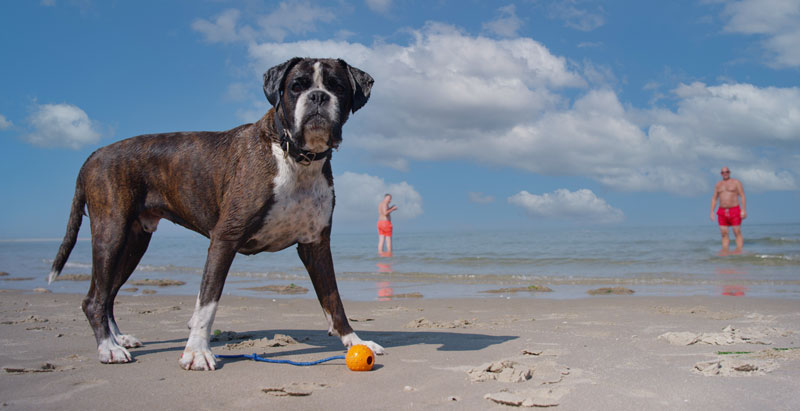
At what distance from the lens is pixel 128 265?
4.70 m

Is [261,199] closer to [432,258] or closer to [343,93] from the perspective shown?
[343,93]

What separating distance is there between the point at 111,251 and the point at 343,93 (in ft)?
6.96

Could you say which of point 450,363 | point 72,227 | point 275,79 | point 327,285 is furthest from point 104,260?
point 450,363

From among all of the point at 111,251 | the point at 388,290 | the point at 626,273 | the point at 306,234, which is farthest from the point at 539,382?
the point at 626,273

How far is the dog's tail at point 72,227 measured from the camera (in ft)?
15.2

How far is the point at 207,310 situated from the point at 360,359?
1070mm

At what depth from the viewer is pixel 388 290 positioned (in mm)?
9898

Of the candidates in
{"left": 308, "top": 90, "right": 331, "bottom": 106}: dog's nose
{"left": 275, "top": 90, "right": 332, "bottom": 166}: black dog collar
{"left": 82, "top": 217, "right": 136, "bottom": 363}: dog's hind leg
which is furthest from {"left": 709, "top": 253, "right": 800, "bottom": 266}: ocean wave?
{"left": 82, "top": 217, "right": 136, "bottom": 363}: dog's hind leg

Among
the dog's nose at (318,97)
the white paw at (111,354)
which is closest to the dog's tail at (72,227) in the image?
the white paw at (111,354)

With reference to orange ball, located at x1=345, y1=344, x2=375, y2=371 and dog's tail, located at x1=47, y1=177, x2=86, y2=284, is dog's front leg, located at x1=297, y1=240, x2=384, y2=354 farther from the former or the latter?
dog's tail, located at x1=47, y1=177, x2=86, y2=284

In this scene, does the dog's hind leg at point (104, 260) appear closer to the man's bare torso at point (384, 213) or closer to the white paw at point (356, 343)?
the white paw at point (356, 343)

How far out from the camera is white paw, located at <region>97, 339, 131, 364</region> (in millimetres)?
3932

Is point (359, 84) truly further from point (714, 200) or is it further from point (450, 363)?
point (714, 200)

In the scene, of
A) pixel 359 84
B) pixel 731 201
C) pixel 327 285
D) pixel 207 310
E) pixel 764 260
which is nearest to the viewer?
pixel 207 310
